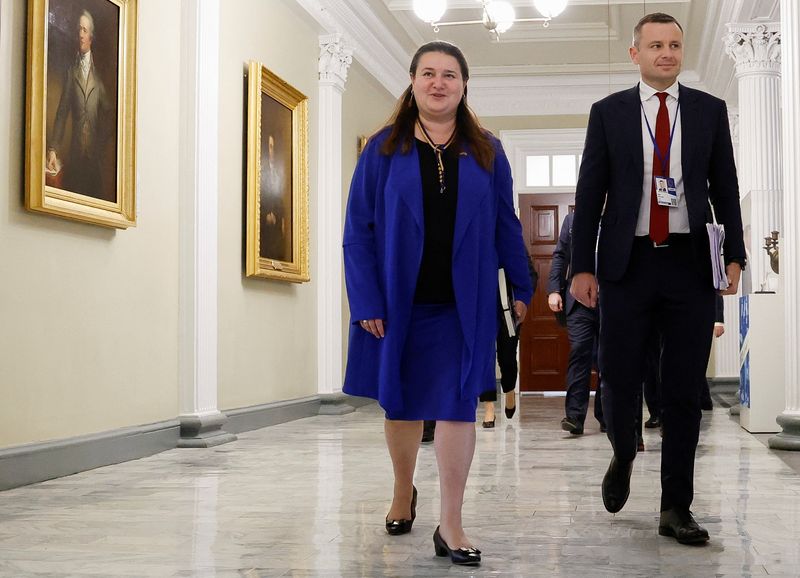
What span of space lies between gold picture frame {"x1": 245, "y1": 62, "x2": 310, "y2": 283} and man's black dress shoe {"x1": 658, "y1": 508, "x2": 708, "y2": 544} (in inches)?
191

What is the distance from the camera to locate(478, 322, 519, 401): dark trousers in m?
3.05

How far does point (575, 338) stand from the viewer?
23.4 ft

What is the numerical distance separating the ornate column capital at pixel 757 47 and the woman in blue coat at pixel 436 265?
7304 millimetres

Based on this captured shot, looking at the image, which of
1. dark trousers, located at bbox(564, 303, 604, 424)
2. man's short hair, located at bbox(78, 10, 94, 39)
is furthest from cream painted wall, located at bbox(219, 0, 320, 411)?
dark trousers, located at bbox(564, 303, 604, 424)

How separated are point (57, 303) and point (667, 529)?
3240 millimetres

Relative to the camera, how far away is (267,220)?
8.02 meters

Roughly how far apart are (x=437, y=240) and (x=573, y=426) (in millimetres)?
4359

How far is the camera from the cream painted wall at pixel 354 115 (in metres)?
10.6

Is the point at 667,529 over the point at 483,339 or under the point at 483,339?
under

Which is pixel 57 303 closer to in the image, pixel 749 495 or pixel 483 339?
pixel 483 339

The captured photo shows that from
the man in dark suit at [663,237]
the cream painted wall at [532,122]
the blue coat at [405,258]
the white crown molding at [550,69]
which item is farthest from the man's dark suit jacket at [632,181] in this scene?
the cream painted wall at [532,122]

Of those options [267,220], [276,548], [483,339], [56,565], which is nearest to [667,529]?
[483,339]

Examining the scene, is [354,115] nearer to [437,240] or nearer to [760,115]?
[760,115]

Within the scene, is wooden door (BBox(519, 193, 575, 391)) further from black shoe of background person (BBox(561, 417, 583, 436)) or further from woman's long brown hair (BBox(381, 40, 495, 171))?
woman's long brown hair (BBox(381, 40, 495, 171))
